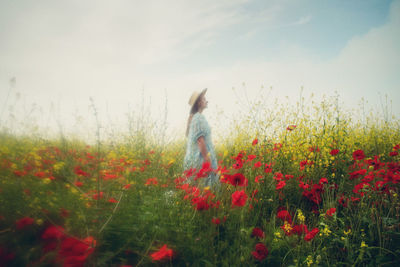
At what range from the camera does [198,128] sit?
324cm

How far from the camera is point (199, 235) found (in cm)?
139

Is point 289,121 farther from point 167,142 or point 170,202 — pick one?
point 170,202

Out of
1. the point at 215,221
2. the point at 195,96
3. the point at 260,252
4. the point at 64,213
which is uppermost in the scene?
the point at 195,96

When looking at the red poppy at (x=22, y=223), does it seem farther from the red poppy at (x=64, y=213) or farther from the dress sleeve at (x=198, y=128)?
the dress sleeve at (x=198, y=128)

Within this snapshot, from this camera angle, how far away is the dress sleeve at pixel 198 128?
10.6 feet

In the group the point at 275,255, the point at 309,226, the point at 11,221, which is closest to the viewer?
the point at 11,221

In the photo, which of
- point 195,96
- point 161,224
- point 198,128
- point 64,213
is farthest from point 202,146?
point 64,213

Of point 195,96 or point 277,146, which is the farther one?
point 195,96

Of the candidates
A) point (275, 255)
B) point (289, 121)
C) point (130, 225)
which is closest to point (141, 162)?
point (130, 225)

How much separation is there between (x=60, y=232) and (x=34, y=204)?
52 cm

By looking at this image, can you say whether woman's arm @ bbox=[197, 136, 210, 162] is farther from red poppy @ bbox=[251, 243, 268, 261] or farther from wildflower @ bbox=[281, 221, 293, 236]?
red poppy @ bbox=[251, 243, 268, 261]

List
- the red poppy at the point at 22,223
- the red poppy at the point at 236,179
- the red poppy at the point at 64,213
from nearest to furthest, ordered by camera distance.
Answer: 1. the red poppy at the point at 22,223
2. the red poppy at the point at 64,213
3. the red poppy at the point at 236,179

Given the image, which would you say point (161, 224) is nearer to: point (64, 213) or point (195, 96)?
point (64, 213)

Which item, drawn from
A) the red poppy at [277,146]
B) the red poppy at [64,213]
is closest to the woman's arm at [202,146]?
the red poppy at [277,146]
